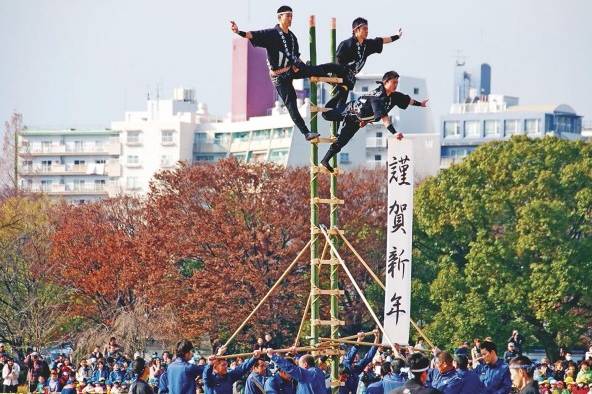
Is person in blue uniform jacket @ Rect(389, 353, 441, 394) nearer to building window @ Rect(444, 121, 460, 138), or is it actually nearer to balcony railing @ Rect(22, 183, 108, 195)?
building window @ Rect(444, 121, 460, 138)

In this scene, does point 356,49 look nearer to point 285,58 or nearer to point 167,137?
point 285,58

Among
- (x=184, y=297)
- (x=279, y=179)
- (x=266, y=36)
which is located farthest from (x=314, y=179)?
(x=279, y=179)

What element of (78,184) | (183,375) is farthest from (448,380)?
(78,184)

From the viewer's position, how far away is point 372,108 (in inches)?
957

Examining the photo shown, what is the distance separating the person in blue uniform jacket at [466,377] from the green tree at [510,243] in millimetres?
36786

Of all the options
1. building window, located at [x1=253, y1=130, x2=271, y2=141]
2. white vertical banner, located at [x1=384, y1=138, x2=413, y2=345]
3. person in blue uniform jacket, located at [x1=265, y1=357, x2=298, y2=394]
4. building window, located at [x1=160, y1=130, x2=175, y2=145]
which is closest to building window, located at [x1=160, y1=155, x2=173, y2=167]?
building window, located at [x1=160, y1=130, x2=175, y2=145]

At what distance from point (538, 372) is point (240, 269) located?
2472 cm

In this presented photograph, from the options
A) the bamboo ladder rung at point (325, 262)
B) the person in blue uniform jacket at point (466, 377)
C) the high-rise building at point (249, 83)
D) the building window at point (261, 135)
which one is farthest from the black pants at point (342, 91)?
the building window at point (261, 135)

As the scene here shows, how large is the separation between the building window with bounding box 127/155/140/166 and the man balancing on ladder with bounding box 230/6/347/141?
10675 cm

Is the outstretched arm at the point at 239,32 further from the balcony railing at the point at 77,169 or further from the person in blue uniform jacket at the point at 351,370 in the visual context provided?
the balcony railing at the point at 77,169

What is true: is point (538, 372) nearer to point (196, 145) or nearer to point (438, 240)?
point (438, 240)

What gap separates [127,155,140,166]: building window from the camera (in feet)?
431

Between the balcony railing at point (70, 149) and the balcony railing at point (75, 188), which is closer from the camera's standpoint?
the balcony railing at point (75, 188)

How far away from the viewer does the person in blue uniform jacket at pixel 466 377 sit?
21.8m
